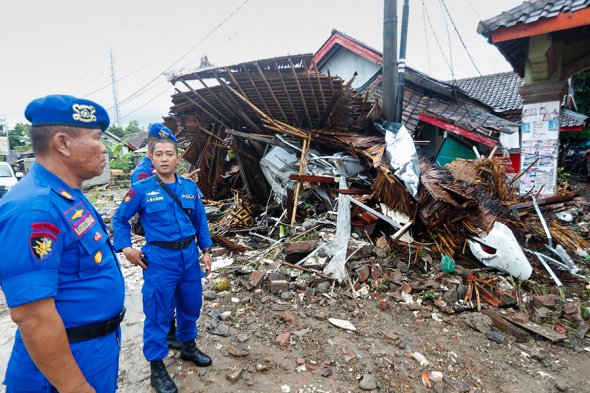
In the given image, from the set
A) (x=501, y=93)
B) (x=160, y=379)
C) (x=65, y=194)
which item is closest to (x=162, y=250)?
(x=160, y=379)

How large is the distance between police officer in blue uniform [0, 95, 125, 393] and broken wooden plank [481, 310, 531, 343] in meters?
3.43

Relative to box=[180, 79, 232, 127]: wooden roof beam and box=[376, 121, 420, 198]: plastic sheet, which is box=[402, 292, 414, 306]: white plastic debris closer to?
box=[376, 121, 420, 198]: plastic sheet

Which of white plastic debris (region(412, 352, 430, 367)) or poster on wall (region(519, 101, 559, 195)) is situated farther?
poster on wall (region(519, 101, 559, 195))

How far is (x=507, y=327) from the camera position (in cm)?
314

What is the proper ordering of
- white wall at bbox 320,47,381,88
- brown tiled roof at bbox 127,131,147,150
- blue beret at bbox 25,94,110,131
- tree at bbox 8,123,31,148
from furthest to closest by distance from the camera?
tree at bbox 8,123,31,148 → brown tiled roof at bbox 127,131,147,150 → white wall at bbox 320,47,381,88 → blue beret at bbox 25,94,110,131

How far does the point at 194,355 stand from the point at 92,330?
4.81 feet

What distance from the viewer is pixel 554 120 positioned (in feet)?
16.4

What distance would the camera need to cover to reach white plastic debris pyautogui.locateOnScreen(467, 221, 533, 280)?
384 cm

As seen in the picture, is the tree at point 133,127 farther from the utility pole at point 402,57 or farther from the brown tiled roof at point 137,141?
the utility pole at point 402,57

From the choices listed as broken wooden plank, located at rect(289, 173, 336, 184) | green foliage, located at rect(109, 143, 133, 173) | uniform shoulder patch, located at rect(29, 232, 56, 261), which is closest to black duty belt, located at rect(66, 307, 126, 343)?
uniform shoulder patch, located at rect(29, 232, 56, 261)

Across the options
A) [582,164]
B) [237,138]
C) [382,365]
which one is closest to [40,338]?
[382,365]

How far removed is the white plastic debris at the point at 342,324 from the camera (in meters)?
3.07

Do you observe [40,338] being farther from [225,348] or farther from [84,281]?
[225,348]

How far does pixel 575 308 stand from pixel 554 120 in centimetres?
309
